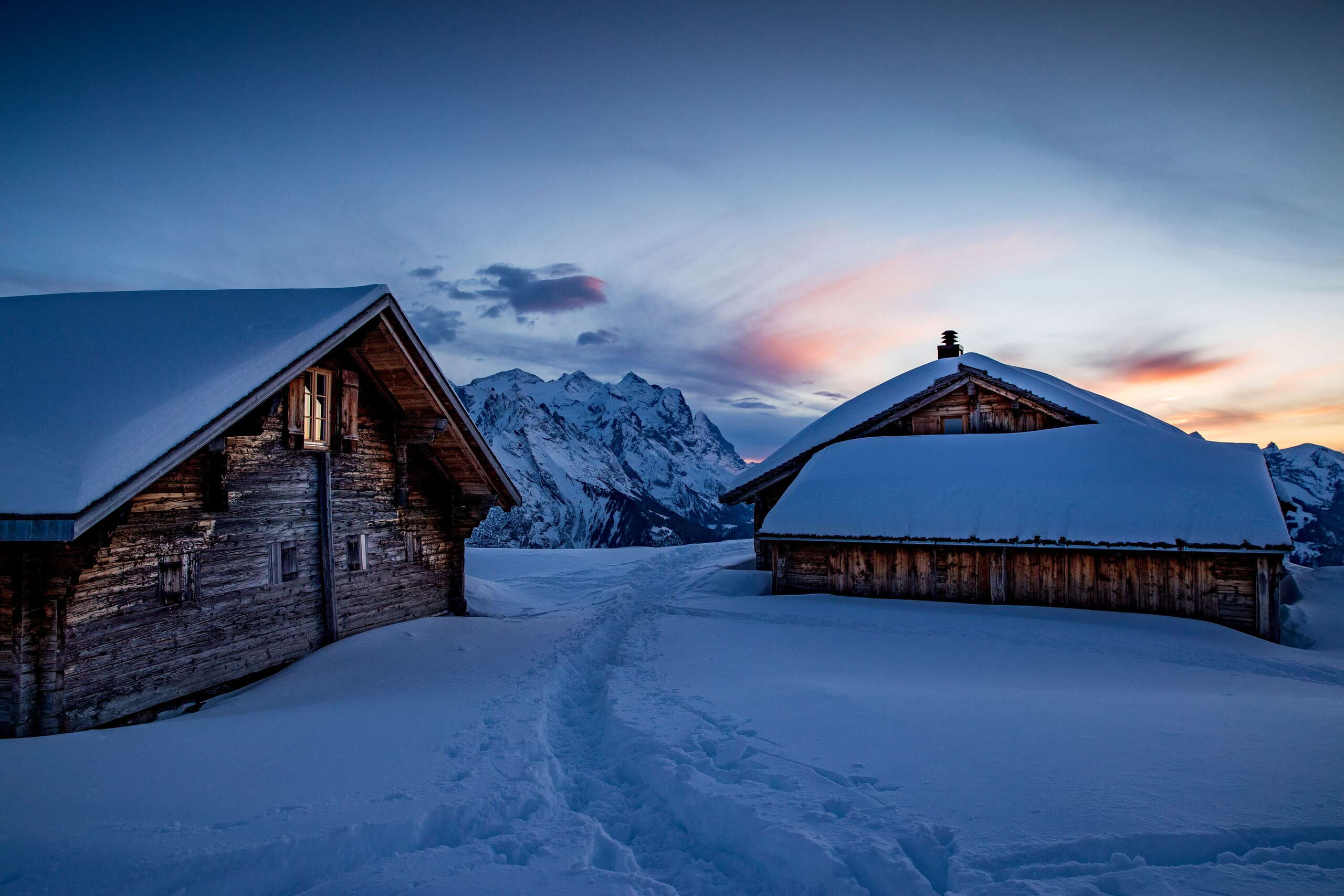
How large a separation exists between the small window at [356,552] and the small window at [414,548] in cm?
122

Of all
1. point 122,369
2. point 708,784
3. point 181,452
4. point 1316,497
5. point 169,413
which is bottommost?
point 1316,497

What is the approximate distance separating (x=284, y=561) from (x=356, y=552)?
1772 mm

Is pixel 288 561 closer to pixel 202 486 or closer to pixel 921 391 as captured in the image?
pixel 202 486

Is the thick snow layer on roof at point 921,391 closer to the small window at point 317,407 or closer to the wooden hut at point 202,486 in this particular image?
the wooden hut at point 202,486

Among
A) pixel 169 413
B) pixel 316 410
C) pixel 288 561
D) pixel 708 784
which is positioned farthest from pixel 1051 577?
pixel 169 413

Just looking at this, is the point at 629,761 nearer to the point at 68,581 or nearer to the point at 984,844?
the point at 984,844

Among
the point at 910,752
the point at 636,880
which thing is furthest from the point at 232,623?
the point at 910,752

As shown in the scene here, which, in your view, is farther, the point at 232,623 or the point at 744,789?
the point at 232,623

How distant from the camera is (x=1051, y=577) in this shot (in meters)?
14.0

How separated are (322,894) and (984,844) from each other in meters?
4.34

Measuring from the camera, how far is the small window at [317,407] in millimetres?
11602

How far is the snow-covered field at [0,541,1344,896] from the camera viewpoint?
4.12 m

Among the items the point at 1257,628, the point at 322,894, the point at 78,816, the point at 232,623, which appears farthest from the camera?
the point at 1257,628

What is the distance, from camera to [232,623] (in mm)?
10141
